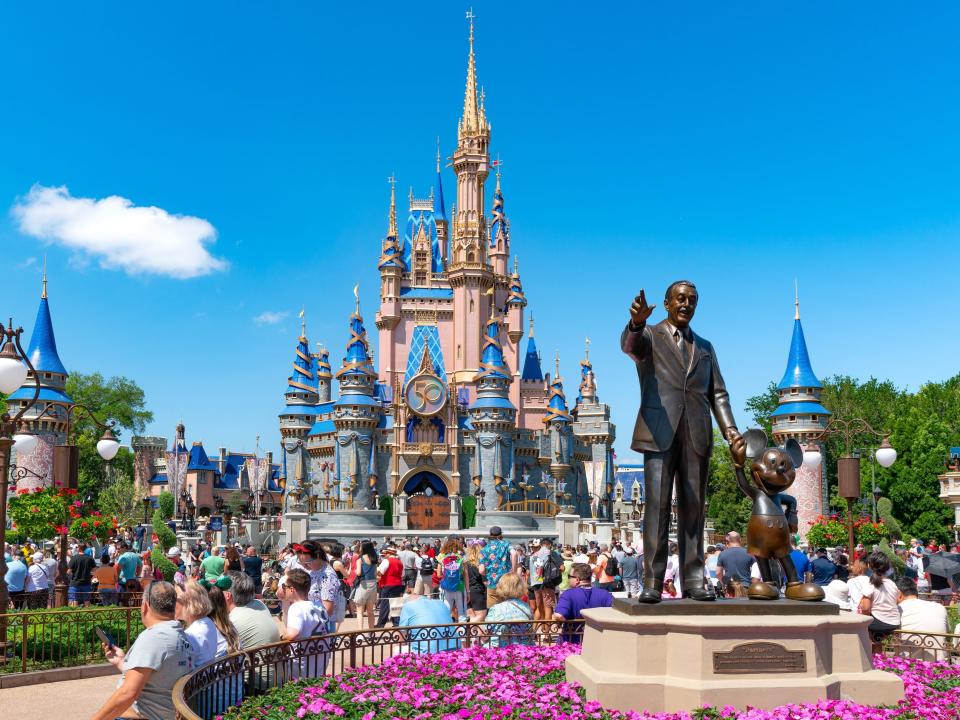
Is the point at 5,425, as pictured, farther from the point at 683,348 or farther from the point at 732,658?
the point at 732,658

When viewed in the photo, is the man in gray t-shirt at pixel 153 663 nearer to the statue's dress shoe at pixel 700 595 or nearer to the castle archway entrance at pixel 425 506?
the statue's dress shoe at pixel 700 595

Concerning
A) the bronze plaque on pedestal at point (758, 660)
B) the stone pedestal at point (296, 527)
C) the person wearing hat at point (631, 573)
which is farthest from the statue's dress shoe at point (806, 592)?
the stone pedestal at point (296, 527)

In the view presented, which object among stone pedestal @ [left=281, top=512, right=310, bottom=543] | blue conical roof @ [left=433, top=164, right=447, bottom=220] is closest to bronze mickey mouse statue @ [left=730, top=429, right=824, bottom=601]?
stone pedestal @ [left=281, top=512, right=310, bottom=543]

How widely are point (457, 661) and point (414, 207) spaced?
60781 millimetres

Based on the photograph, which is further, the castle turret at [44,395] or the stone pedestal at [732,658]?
the castle turret at [44,395]

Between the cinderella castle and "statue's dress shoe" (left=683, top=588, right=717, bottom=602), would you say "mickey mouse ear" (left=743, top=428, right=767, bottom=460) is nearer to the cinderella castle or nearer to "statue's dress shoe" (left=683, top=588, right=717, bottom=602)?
"statue's dress shoe" (left=683, top=588, right=717, bottom=602)

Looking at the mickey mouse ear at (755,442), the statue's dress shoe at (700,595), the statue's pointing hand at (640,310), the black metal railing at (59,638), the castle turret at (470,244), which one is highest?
the castle turret at (470,244)

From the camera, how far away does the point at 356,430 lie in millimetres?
52188

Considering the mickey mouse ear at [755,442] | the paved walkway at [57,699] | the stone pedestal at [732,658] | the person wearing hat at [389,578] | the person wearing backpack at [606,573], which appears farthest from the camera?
the person wearing hat at [389,578]

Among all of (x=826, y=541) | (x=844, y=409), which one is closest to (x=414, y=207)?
(x=844, y=409)

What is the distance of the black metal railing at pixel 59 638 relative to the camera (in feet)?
37.6

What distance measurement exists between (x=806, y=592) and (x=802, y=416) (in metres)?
43.0

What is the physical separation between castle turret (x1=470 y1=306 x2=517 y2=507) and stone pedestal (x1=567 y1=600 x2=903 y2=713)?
4441 cm

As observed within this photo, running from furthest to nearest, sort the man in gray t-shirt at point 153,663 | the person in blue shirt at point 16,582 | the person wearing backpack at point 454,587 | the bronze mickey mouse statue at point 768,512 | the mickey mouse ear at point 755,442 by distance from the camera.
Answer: the person in blue shirt at point 16,582, the person wearing backpack at point 454,587, the mickey mouse ear at point 755,442, the bronze mickey mouse statue at point 768,512, the man in gray t-shirt at point 153,663
